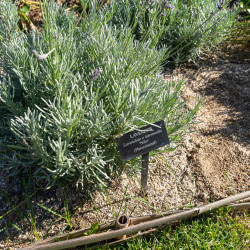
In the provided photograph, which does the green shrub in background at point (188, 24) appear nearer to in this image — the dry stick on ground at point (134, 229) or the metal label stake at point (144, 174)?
the metal label stake at point (144, 174)

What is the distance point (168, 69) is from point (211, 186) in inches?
58.4

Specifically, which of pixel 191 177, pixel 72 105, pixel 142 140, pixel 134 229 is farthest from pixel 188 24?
pixel 134 229

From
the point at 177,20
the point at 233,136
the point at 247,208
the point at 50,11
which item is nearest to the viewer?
the point at 50,11

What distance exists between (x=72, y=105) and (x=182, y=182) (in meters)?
1.11

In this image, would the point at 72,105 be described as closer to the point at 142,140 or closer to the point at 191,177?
the point at 142,140

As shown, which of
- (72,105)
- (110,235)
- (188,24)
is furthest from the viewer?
(188,24)

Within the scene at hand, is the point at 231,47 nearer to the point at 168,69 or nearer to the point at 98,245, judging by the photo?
the point at 168,69

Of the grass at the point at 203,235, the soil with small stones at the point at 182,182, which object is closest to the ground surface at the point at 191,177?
the soil with small stones at the point at 182,182

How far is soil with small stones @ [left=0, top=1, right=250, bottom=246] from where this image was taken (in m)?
1.81

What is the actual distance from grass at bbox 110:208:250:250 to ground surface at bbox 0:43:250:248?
0.15 m

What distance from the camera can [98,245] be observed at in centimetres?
165

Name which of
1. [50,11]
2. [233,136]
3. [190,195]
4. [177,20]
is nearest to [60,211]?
[190,195]

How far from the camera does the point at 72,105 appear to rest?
4.77ft

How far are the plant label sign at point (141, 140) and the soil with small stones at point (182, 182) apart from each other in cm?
35
